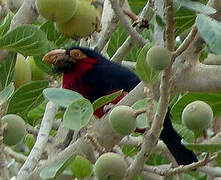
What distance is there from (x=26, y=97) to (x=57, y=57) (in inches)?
22.6

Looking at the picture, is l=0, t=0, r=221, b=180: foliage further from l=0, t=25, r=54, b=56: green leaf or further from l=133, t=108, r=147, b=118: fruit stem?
l=133, t=108, r=147, b=118: fruit stem

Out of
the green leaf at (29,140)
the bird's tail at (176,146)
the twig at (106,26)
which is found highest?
the twig at (106,26)

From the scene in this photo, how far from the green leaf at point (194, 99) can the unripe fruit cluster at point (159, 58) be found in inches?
29.0

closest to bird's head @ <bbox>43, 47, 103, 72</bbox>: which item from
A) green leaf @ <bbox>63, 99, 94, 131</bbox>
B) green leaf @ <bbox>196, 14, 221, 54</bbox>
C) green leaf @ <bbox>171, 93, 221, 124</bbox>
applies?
green leaf @ <bbox>171, 93, 221, 124</bbox>

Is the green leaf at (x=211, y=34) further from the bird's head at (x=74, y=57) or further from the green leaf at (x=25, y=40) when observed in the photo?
the bird's head at (x=74, y=57)

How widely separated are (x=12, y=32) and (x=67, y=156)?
434 millimetres

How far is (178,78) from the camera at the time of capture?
191 cm

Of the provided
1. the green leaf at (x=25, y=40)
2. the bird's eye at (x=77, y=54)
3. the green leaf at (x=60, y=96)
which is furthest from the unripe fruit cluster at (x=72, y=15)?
the bird's eye at (x=77, y=54)

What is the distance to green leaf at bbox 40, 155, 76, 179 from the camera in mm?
1675

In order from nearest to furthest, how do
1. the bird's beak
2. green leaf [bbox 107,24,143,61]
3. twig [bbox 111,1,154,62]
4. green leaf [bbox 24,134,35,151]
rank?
twig [bbox 111,1,154,62] < the bird's beak < green leaf [bbox 24,134,35,151] < green leaf [bbox 107,24,143,61]

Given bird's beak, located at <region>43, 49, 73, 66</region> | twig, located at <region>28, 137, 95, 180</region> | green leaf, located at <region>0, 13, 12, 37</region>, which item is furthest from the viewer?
bird's beak, located at <region>43, 49, 73, 66</region>

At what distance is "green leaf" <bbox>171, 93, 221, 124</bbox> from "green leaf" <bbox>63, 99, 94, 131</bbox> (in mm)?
654

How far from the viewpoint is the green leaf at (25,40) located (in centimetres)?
204

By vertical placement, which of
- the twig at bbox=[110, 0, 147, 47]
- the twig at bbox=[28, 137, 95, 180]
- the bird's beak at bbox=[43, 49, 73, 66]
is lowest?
the bird's beak at bbox=[43, 49, 73, 66]
